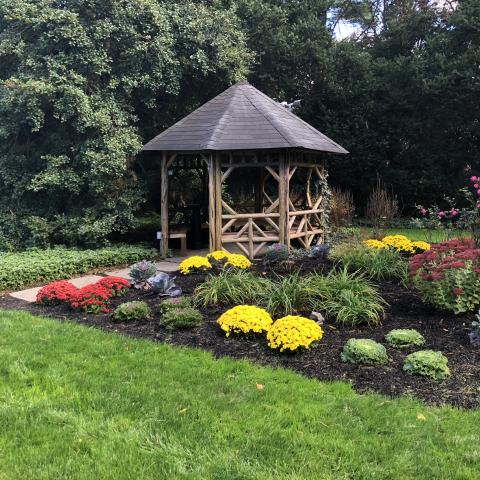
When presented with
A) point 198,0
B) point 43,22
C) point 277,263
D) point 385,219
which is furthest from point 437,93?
point 43,22

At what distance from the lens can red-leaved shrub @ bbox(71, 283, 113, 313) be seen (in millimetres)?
6035

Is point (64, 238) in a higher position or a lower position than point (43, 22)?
lower

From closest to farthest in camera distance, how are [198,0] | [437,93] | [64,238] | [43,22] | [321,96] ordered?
1. [43,22]
2. [64,238]
3. [198,0]
4. [437,93]
5. [321,96]

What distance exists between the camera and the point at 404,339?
15.1ft

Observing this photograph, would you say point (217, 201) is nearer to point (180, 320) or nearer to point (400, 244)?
point (400, 244)

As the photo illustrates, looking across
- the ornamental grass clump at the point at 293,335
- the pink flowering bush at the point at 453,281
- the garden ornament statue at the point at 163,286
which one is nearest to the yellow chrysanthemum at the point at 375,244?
the pink flowering bush at the point at 453,281

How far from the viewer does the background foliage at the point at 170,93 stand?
10.6 metres

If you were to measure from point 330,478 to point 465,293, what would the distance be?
3.26m

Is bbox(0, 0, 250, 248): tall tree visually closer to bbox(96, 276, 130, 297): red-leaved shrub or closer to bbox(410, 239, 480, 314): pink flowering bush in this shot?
bbox(96, 276, 130, 297): red-leaved shrub

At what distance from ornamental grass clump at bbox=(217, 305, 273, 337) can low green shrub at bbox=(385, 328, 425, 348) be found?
1154 mm

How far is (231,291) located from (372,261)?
2.50 metres

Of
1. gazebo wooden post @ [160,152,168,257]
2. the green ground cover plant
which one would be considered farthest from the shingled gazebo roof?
the green ground cover plant

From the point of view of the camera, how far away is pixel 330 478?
261 centimetres

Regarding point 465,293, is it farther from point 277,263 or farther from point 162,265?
point 162,265
